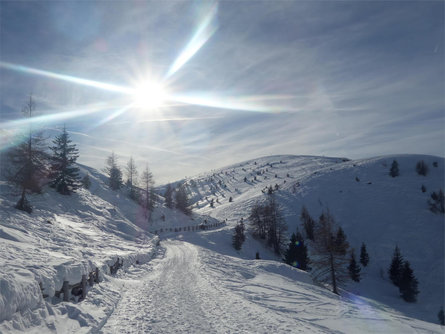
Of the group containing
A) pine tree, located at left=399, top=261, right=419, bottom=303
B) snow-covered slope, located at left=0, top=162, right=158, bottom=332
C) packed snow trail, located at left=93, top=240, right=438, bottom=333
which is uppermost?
snow-covered slope, located at left=0, top=162, right=158, bottom=332

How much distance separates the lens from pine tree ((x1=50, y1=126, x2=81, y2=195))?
113 feet

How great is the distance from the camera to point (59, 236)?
17812 mm

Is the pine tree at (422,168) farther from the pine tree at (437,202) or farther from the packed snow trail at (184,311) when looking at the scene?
the packed snow trail at (184,311)

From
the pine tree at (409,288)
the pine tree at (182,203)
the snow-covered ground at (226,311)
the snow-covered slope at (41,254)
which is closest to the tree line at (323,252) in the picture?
the pine tree at (409,288)

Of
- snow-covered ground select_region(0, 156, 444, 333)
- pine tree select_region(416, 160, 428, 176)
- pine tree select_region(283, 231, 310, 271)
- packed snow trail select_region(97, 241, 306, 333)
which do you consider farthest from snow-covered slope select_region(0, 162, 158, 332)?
pine tree select_region(416, 160, 428, 176)

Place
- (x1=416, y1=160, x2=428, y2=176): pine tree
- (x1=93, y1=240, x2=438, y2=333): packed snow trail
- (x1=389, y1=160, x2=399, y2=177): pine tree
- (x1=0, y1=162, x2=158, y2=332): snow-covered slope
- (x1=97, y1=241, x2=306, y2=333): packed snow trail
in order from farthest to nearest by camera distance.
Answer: (x1=389, y1=160, x2=399, y2=177): pine tree
(x1=416, y1=160, x2=428, y2=176): pine tree
(x1=93, y1=240, x2=438, y2=333): packed snow trail
(x1=97, y1=241, x2=306, y2=333): packed snow trail
(x1=0, y1=162, x2=158, y2=332): snow-covered slope

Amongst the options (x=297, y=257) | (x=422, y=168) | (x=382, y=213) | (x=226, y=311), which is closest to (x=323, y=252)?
(x=297, y=257)

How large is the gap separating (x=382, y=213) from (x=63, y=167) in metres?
79.8

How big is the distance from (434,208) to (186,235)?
2771 inches

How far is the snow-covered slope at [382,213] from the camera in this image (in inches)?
1812

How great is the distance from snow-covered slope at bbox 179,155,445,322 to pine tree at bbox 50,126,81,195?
29.5 meters

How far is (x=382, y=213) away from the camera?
72.3 metres

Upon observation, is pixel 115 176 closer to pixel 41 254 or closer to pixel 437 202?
pixel 41 254

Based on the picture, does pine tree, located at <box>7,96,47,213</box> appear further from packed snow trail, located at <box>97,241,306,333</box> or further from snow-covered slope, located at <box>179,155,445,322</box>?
snow-covered slope, located at <box>179,155,445,322</box>
